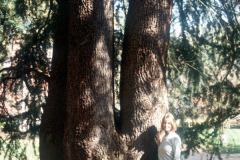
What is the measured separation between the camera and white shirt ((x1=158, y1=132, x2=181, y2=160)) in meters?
3.68

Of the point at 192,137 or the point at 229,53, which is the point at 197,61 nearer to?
the point at 229,53

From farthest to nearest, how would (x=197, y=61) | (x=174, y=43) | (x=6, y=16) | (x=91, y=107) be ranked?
(x=174, y=43) → (x=197, y=61) → (x=6, y=16) → (x=91, y=107)

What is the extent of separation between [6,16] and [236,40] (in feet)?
14.3

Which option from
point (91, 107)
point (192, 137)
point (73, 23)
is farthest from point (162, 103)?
point (192, 137)

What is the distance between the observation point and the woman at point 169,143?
3685 millimetres

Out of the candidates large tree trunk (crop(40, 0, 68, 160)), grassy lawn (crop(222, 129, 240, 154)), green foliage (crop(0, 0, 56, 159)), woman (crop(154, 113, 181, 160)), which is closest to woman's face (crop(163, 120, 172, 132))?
woman (crop(154, 113, 181, 160))

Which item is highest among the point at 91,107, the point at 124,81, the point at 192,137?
the point at 124,81

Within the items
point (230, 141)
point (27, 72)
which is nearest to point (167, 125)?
point (27, 72)

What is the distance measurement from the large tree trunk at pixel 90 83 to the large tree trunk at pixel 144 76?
28 centimetres

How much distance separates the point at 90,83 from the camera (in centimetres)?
378

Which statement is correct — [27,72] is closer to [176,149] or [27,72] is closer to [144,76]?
[144,76]

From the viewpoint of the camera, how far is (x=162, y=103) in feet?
13.3

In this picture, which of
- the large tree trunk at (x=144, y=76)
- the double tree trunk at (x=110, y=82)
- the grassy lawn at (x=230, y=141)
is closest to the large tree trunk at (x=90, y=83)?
the double tree trunk at (x=110, y=82)

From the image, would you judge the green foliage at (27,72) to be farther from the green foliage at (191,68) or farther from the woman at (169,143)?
the woman at (169,143)
